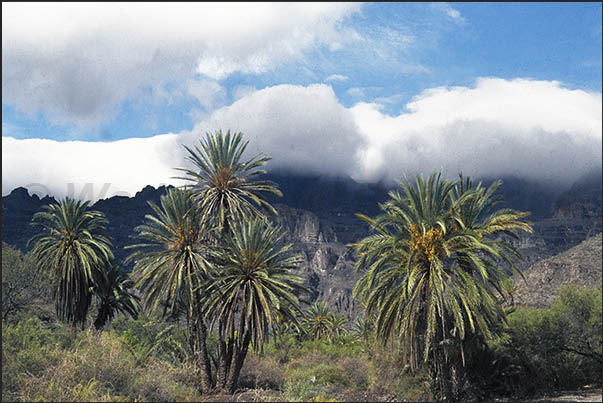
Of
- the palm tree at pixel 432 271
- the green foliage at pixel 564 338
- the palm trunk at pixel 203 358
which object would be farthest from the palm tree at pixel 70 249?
the green foliage at pixel 564 338

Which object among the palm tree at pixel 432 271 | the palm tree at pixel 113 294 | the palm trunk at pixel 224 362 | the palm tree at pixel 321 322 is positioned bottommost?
the palm tree at pixel 321 322

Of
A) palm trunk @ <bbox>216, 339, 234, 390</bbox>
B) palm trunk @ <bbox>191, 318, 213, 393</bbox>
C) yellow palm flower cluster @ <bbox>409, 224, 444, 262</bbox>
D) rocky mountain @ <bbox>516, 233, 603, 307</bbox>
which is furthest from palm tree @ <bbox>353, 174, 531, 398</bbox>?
rocky mountain @ <bbox>516, 233, 603, 307</bbox>

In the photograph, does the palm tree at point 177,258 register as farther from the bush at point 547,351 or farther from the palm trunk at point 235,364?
the bush at point 547,351

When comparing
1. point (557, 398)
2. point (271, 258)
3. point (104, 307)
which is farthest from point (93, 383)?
point (104, 307)

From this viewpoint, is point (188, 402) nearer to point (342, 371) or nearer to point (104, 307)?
point (342, 371)

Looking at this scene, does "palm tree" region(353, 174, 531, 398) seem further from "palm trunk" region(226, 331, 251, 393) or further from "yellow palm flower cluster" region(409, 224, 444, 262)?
"palm trunk" region(226, 331, 251, 393)

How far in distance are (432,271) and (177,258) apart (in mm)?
12502

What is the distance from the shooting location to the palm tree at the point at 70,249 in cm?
3173

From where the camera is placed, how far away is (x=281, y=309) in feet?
78.0

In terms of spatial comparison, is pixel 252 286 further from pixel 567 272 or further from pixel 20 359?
pixel 567 272

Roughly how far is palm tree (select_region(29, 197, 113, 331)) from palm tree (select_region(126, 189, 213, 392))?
28.5 feet

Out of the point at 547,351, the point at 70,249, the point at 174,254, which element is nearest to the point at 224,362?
the point at 174,254

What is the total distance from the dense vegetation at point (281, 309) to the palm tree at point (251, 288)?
8cm

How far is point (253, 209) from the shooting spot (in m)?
26.4
